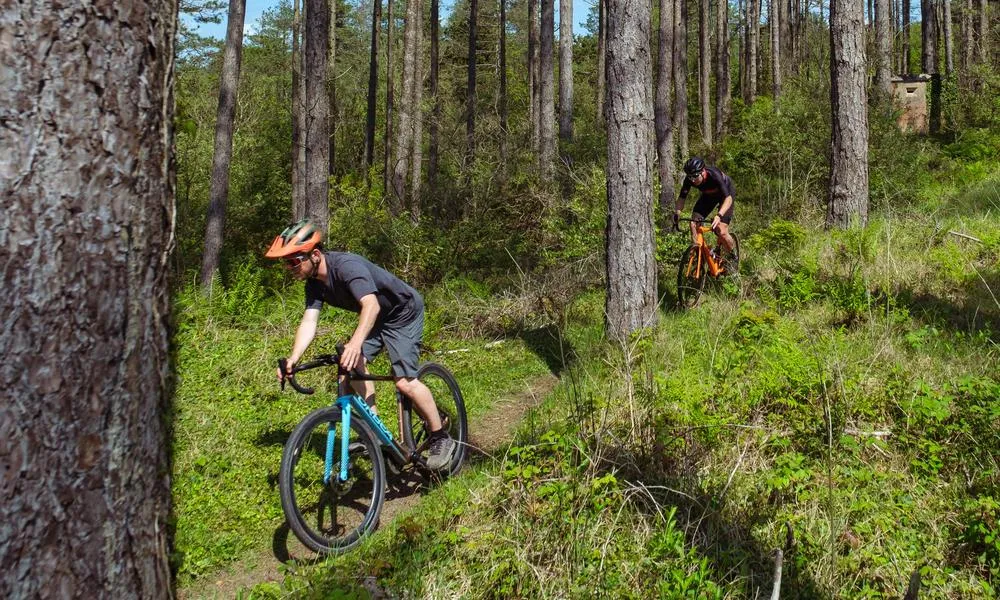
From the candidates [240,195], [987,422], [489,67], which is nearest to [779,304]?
[987,422]

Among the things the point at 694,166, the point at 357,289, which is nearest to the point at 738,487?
the point at 357,289

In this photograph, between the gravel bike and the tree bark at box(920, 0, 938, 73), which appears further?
the tree bark at box(920, 0, 938, 73)

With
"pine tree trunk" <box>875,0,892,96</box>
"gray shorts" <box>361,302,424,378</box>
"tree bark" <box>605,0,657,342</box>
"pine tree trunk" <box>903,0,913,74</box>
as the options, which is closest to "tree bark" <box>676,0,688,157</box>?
"pine tree trunk" <box>875,0,892,96</box>

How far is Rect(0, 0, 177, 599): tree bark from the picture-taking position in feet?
5.96

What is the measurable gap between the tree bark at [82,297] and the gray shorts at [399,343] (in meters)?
3.52

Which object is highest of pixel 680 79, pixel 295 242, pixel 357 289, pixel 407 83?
pixel 680 79

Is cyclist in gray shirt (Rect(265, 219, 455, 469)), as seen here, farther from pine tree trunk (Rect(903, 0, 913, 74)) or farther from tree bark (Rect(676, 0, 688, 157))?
pine tree trunk (Rect(903, 0, 913, 74))

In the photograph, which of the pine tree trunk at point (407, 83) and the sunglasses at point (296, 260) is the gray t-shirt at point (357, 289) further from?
the pine tree trunk at point (407, 83)

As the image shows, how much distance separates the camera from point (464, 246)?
15086mm

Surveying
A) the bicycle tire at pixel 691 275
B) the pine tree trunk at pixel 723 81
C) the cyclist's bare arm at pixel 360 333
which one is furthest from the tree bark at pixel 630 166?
the pine tree trunk at pixel 723 81

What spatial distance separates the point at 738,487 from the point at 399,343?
2645mm

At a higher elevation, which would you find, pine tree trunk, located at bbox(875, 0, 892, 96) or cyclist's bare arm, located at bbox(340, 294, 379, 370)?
pine tree trunk, located at bbox(875, 0, 892, 96)

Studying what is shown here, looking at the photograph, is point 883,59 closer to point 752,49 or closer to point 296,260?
point 752,49

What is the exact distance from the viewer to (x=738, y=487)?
16.0 feet
